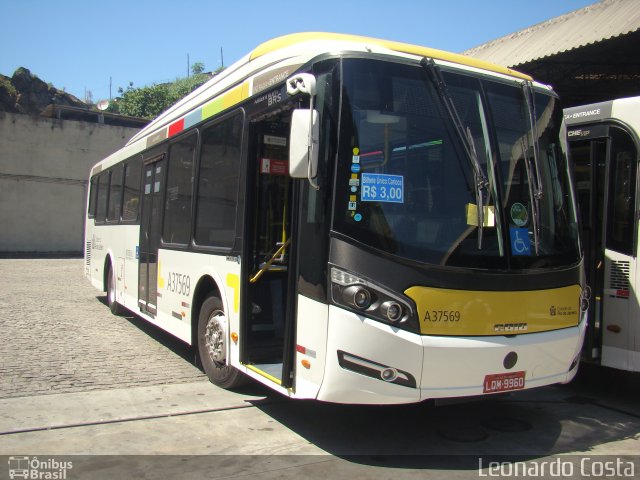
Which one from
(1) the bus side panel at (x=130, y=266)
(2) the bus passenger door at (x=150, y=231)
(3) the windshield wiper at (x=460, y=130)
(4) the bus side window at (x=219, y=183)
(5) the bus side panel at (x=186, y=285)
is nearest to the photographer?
(3) the windshield wiper at (x=460, y=130)

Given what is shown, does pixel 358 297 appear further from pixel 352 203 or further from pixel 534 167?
pixel 534 167

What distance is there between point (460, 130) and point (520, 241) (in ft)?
3.31

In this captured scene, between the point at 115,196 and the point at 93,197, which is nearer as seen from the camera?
the point at 115,196

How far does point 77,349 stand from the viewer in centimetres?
799

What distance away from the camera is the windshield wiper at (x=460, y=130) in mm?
4395

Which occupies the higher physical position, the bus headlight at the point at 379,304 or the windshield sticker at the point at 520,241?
the windshield sticker at the point at 520,241

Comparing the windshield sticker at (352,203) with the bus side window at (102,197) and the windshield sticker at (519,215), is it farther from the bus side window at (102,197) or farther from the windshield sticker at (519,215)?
the bus side window at (102,197)

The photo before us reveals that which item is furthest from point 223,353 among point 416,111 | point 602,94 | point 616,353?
point 602,94

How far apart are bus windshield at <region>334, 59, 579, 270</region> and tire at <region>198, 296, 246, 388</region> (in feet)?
7.77

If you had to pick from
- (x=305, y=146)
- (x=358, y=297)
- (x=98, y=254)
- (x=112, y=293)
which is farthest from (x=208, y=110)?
(x=98, y=254)

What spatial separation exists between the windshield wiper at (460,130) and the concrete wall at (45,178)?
27.7m

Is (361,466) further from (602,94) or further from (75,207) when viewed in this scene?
(75,207)

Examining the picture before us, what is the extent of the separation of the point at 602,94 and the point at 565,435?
1324 centimetres

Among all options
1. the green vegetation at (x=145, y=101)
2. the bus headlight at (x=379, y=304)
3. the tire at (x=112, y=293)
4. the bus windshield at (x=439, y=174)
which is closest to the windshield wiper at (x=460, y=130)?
the bus windshield at (x=439, y=174)
